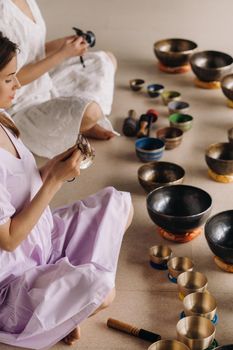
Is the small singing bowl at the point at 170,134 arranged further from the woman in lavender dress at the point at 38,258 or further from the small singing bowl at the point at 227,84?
the woman in lavender dress at the point at 38,258

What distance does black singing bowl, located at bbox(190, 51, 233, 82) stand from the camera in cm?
418

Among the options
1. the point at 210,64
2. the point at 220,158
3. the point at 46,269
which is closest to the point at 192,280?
the point at 46,269

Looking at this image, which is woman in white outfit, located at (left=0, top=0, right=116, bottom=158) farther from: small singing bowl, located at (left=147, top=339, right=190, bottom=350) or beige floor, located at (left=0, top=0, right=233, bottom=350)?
small singing bowl, located at (left=147, top=339, right=190, bottom=350)

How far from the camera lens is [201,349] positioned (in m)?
2.27

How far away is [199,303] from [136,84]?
2.15m

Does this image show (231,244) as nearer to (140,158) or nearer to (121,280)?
(121,280)

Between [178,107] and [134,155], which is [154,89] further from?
[134,155]

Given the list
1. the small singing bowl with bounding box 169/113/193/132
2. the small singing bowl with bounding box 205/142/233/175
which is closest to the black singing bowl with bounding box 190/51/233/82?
the small singing bowl with bounding box 169/113/193/132

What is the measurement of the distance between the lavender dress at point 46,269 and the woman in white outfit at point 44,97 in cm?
99

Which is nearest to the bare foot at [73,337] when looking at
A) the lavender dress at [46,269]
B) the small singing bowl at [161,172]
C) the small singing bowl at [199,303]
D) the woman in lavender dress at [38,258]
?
the woman in lavender dress at [38,258]

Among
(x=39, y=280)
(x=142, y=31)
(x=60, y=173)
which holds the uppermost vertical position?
(x=60, y=173)

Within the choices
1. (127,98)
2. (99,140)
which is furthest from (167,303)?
(127,98)

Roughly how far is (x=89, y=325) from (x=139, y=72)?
2487mm

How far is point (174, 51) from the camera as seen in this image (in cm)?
472
